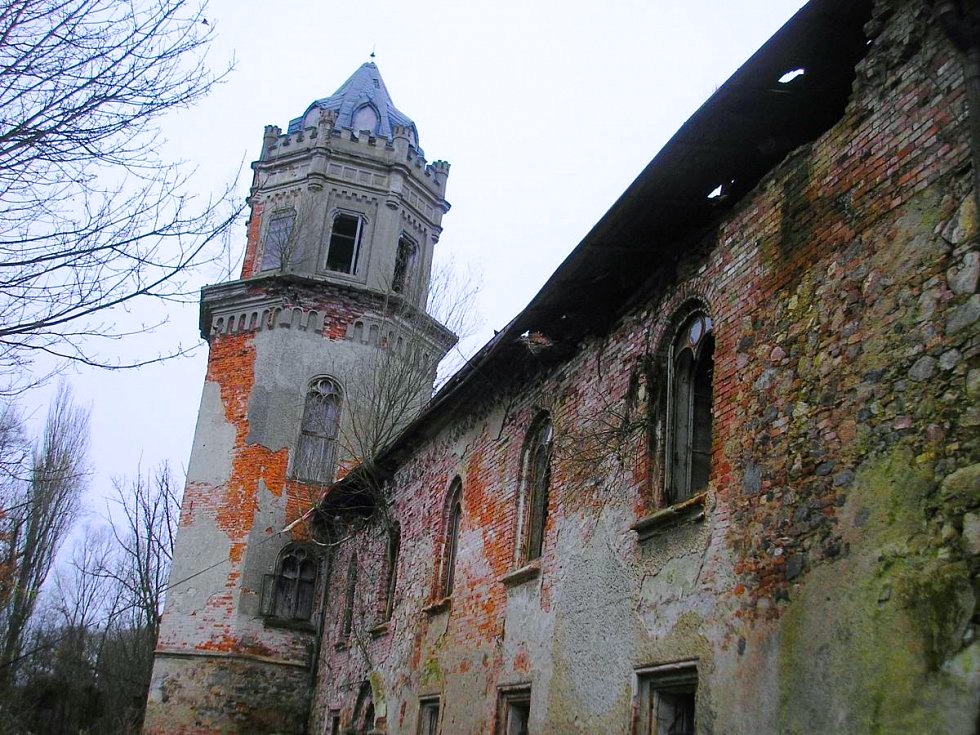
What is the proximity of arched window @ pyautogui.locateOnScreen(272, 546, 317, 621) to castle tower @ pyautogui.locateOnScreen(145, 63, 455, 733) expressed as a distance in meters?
0.02

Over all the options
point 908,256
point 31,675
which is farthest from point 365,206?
point 31,675

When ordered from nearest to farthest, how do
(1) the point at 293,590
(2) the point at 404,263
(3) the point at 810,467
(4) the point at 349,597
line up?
1. (3) the point at 810,467
2. (4) the point at 349,597
3. (1) the point at 293,590
4. (2) the point at 404,263

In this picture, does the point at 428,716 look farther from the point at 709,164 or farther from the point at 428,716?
the point at 709,164

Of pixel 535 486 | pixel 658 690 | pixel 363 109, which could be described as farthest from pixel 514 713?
pixel 363 109

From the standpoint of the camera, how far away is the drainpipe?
584 cm

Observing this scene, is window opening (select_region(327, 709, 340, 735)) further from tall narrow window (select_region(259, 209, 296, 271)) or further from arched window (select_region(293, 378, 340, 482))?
tall narrow window (select_region(259, 209, 296, 271))

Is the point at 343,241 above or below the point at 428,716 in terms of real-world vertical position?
above

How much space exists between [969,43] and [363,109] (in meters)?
22.7

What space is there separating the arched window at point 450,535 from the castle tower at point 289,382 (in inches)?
220

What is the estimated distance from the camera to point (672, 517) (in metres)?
8.36

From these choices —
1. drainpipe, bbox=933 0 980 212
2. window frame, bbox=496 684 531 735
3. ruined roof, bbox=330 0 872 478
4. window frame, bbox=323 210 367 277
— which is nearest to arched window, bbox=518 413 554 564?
ruined roof, bbox=330 0 872 478

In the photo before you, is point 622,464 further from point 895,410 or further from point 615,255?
point 895,410

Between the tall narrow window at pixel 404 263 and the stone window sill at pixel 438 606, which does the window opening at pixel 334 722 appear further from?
the tall narrow window at pixel 404 263

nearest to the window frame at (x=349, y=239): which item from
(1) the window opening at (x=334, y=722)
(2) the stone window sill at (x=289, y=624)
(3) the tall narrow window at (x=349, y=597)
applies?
(3) the tall narrow window at (x=349, y=597)
